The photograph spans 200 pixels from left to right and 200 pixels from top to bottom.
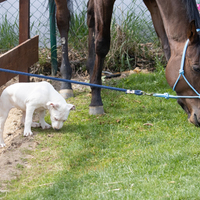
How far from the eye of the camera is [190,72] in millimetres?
2801

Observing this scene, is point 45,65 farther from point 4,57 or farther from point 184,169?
point 184,169

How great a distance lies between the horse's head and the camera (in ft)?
8.97

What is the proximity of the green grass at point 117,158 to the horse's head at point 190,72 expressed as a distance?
0.34 meters

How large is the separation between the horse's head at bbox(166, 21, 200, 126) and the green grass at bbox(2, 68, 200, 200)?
0.34 meters

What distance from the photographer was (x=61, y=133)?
345cm

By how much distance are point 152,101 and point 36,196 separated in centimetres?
271

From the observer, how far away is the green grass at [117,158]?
2145mm

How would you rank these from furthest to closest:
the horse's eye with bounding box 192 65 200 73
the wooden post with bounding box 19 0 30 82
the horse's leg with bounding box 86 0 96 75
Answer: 1. the horse's leg with bounding box 86 0 96 75
2. the wooden post with bounding box 19 0 30 82
3. the horse's eye with bounding box 192 65 200 73

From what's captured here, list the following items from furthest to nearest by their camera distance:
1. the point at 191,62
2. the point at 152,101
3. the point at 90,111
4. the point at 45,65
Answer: the point at 45,65 < the point at 152,101 < the point at 90,111 < the point at 191,62

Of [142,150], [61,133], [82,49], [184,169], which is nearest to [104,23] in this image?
[61,133]

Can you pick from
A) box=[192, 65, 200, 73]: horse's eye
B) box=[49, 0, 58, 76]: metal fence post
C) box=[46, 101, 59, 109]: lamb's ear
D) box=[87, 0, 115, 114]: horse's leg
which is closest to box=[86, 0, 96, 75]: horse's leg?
box=[87, 0, 115, 114]: horse's leg

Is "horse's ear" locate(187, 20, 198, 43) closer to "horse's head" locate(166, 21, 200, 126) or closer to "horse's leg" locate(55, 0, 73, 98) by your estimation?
"horse's head" locate(166, 21, 200, 126)

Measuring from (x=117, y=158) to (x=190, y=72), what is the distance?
104 centimetres

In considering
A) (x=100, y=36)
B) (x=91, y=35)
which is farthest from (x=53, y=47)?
(x=100, y=36)
